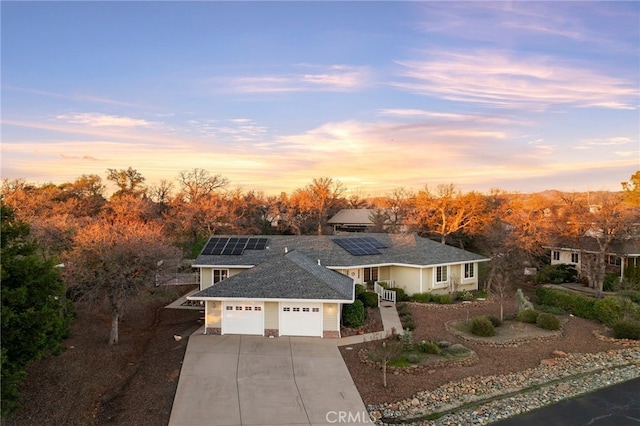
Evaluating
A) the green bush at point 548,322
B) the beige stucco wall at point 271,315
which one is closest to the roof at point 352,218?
the green bush at point 548,322

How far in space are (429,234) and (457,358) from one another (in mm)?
32165

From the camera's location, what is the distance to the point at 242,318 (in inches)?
712

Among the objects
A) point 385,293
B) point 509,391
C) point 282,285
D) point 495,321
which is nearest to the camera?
point 509,391

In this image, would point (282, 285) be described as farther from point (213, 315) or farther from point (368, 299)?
point (368, 299)

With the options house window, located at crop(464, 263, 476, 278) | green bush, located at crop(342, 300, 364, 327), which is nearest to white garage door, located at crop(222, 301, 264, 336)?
green bush, located at crop(342, 300, 364, 327)

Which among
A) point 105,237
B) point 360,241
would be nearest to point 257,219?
point 360,241

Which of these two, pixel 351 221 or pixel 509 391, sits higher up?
pixel 351 221

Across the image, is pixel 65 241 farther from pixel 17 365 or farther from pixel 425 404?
pixel 425 404

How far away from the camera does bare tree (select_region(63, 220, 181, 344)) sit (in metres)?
16.2

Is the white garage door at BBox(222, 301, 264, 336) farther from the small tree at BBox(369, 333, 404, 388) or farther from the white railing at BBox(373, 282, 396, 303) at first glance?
the white railing at BBox(373, 282, 396, 303)

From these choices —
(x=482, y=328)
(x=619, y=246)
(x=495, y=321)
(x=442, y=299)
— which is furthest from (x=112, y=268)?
(x=619, y=246)

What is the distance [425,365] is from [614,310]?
12190 mm

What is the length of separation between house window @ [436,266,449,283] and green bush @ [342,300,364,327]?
8909 mm

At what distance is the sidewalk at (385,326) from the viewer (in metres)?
17.4
